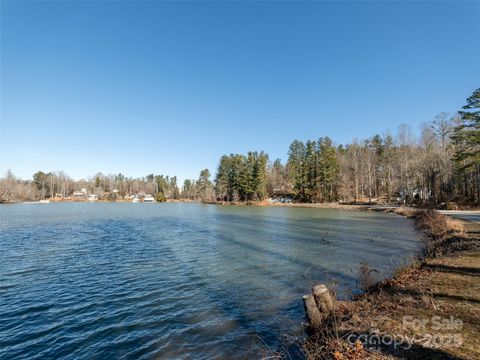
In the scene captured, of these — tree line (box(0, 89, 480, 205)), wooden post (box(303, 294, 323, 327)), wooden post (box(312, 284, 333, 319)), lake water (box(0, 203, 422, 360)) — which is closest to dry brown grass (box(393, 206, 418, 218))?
tree line (box(0, 89, 480, 205))

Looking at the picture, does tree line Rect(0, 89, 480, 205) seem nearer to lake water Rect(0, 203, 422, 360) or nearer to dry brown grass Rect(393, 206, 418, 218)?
dry brown grass Rect(393, 206, 418, 218)

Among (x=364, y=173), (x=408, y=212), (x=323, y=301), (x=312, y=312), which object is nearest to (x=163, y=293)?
(x=312, y=312)

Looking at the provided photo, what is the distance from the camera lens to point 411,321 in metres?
6.04

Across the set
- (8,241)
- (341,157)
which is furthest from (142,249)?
(341,157)

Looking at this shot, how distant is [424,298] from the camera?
6.93 meters

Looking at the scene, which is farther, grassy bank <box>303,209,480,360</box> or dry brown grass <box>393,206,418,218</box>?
dry brown grass <box>393,206,418,218</box>

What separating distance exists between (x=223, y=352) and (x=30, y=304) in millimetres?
8030

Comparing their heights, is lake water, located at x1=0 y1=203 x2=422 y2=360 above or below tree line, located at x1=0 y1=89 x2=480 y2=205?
below

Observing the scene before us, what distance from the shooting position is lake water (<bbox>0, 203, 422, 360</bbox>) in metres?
7.15

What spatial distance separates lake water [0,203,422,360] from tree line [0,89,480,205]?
80.7 ft

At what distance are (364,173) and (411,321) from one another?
7990 cm

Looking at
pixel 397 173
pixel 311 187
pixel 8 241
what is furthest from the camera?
pixel 311 187

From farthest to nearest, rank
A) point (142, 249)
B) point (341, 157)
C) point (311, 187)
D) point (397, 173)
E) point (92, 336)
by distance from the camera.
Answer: point (341, 157) < point (311, 187) < point (397, 173) < point (142, 249) < point (92, 336)

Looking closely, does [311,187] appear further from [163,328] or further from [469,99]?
[163,328]
